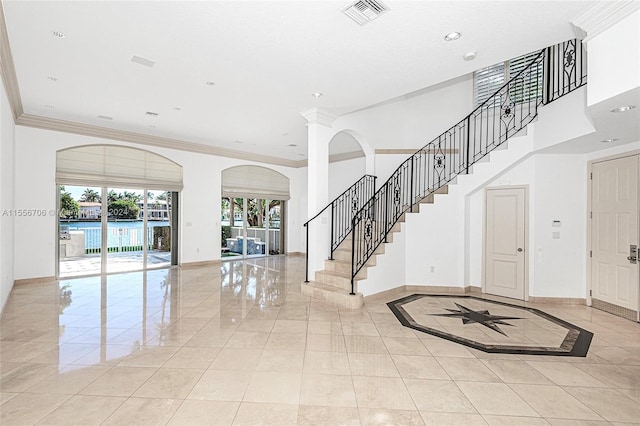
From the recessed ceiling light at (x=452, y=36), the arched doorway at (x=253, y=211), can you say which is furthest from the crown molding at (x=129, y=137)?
the recessed ceiling light at (x=452, y=36)

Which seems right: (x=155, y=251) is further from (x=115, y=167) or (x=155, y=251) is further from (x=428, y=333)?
(x=428, y=333)

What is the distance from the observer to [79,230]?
7.13 m

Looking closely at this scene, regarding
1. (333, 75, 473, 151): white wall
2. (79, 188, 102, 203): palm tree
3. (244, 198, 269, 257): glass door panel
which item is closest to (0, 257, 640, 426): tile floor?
(79, 188, 102, 203): palm tree

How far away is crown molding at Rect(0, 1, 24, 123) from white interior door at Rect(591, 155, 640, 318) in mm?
8020

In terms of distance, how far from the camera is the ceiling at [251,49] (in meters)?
2.95

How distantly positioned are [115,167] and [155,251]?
7.87 feet

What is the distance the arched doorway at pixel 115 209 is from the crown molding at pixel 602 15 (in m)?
8.45

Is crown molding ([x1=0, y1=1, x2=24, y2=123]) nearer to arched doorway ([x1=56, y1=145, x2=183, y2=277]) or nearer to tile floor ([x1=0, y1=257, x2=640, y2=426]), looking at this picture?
arched doorway ([x1=56, y1=145, x2=183, y2=277])

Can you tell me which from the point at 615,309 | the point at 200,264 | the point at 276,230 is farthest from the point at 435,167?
the point at 200,264

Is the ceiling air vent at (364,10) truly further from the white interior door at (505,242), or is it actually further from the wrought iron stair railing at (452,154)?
the white interior door at (505,242)

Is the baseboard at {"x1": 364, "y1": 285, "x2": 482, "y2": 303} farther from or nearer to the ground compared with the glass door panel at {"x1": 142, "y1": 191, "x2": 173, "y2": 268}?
nearer to the ground

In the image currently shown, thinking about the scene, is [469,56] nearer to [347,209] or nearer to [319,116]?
[319,116]

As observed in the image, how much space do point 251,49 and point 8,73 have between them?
11.6 ft

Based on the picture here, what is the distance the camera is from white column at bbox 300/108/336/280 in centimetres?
587
